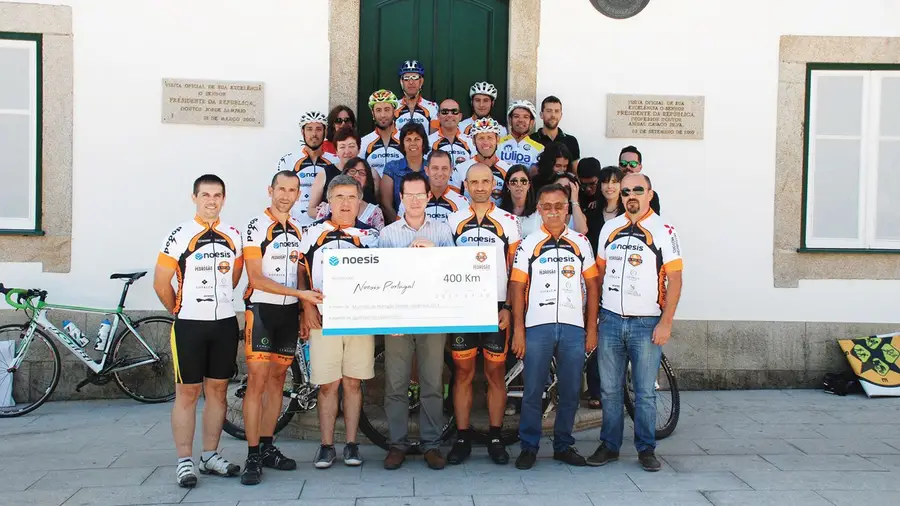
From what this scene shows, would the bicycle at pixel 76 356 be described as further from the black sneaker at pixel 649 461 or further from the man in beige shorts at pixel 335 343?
the black sneaker at pixel 649 461

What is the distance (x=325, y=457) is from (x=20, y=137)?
4.43 metres

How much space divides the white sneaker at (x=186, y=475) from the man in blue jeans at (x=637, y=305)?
7.80 ft

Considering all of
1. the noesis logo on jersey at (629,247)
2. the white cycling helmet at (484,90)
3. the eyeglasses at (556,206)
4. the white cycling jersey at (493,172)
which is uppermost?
the white cycling helmet at (484,90)

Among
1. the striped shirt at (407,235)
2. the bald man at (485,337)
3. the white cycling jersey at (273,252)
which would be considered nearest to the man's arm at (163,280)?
the white cycling jersey at (273,252)

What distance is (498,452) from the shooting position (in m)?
4.91

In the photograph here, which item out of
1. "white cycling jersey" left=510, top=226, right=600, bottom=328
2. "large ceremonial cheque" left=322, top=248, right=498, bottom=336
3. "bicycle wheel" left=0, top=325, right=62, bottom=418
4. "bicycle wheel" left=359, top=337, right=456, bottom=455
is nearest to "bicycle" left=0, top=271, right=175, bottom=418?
"bicycle wheel" left=0, top=325, right=62, bottom=418

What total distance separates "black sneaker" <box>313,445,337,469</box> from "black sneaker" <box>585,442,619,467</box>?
1.59 metres

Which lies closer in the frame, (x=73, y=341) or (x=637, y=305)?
Result: (x=637, y=305)

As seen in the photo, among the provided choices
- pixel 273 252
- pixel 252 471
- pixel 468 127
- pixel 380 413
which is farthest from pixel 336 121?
pixel 252 471

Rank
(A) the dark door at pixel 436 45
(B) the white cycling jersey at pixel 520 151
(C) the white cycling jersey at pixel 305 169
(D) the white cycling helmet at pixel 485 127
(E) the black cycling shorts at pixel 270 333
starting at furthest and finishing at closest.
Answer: (A) the dark door at pixel 436 45
(B) the white cycling jersey at pixel 520 151
(C) the white cycling jersey at pixel 305 169
(D) the white cycling helmet at pixel 485 127
(E) the black cycling shorts at pixel 270 333

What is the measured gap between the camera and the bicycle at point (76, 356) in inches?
260

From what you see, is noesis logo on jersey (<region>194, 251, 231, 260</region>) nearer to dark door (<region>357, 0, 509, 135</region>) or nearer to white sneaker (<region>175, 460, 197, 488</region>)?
white sneaker (<region>175, 460, 197, 488</region>)

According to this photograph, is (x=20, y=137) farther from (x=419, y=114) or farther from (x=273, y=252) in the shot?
(x=273, y=252)

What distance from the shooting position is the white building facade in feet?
22.8
